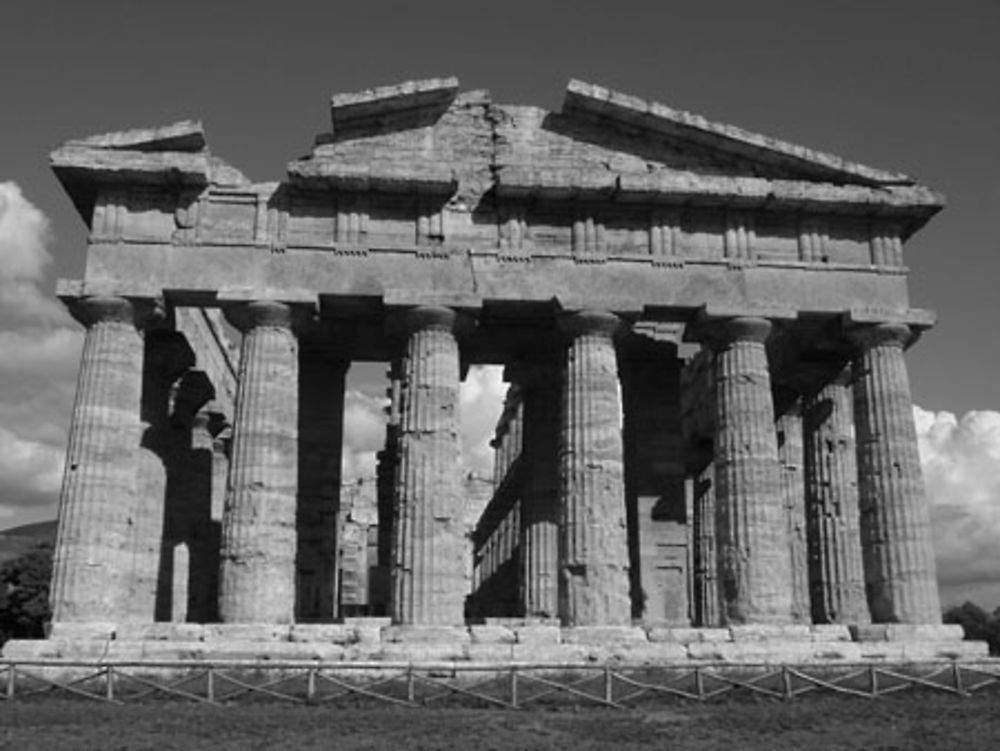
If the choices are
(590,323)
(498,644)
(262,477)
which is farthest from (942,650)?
(262,477)

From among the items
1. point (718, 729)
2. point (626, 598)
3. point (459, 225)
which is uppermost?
point (459, 225)

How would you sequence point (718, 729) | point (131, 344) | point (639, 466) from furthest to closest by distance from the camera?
point (639, 466) → point (131, 344) → point (718, 729)

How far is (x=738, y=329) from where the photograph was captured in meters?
27.1

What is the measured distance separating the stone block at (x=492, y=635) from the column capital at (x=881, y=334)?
1138cm

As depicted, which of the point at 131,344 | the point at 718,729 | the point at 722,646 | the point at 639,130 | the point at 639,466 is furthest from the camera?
the point at 639,466

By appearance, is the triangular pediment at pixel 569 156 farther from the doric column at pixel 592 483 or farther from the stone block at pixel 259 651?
the stone block at pixel 259 651

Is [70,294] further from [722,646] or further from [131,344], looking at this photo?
[722,646]

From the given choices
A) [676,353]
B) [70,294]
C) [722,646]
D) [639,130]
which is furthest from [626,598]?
[70,294]

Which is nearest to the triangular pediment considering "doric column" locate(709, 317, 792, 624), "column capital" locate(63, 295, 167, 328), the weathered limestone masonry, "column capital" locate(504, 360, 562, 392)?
the weathered limestone masonry

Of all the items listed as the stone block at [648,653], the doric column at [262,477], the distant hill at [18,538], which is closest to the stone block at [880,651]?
the stone block at [648,653]

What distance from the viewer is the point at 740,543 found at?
25734 millimetres

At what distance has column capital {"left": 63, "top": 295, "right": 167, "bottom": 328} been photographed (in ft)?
83.6

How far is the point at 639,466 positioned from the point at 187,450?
1340 centimetres

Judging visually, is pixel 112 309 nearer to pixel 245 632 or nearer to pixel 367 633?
pixel 245 632
